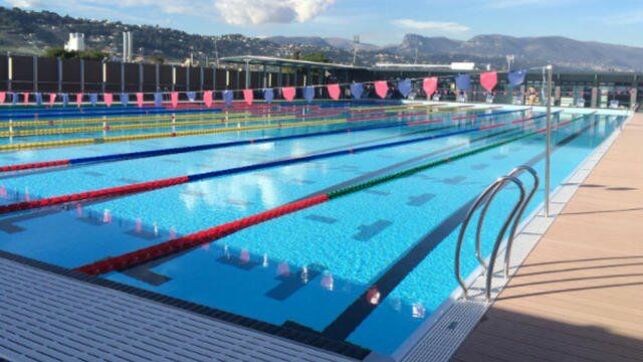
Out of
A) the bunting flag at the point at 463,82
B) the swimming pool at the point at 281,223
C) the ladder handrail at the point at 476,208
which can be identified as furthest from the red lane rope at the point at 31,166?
the ladder handrail at the point at 476,208

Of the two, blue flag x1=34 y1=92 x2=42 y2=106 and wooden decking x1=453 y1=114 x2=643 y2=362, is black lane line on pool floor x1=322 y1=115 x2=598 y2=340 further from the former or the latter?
blue flag x1=34 y1=92 x2=42 y2=106

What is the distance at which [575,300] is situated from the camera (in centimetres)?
322

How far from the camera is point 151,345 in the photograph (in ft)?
6.98

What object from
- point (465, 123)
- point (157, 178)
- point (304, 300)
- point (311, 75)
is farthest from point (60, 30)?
point (304, 300)

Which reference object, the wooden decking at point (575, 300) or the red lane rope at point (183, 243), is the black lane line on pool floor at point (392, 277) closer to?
the wooden decking at point (575, 300)

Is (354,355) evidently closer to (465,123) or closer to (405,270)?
(405,270)

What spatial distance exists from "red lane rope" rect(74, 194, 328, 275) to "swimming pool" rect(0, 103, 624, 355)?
23 millimetres

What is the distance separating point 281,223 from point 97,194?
2.38 meters

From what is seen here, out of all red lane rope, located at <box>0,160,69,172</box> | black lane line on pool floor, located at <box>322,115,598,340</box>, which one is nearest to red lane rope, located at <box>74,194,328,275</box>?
black lane line on pool floor, located at <box>322,115,598,340</box>

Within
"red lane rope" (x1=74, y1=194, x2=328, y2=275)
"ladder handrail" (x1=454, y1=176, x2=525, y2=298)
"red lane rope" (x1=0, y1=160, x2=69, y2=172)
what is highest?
"ladder handrail" (x1=454, y1=176, x2=525, y2=298)

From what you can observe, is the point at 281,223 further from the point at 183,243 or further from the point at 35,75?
the point at 35,75

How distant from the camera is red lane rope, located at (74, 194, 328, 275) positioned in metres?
4.22

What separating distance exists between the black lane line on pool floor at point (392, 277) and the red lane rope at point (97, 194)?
3.61 meters

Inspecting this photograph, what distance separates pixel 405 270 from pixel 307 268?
2.59ft
